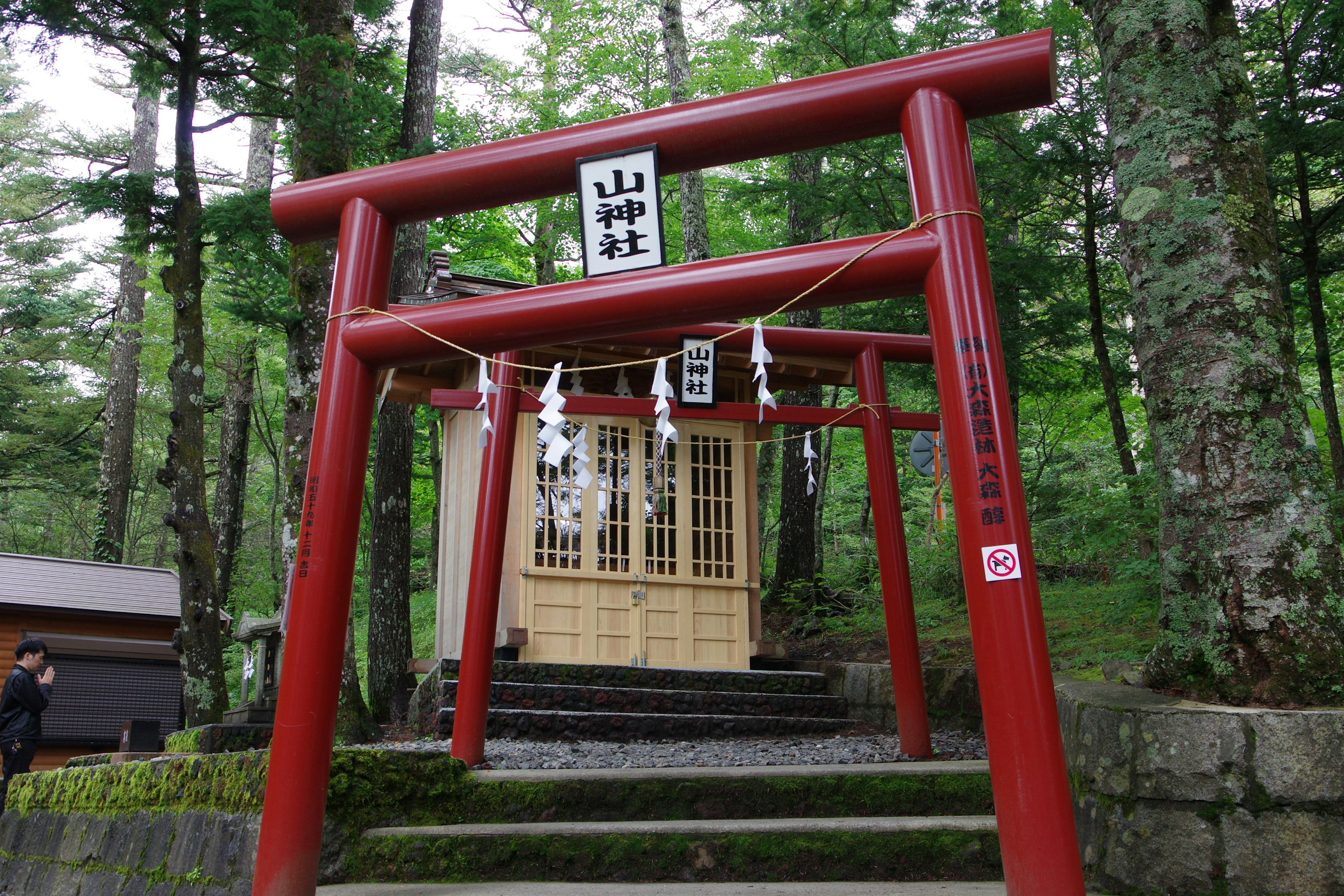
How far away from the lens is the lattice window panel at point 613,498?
8727 millimetres

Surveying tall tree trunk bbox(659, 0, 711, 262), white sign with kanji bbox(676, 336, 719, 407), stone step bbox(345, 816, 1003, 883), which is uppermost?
tall tree trunk bbox(659, 0, 711, 262)

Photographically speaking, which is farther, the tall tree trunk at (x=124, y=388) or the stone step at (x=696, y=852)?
the tall tree trunk at (x=124, y=388)

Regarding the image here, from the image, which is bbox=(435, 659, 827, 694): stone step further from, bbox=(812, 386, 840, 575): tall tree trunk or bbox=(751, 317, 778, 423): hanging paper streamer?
bbox=(751, 317, 778, 423): hanging paper streamer

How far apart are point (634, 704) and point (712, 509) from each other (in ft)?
7.61

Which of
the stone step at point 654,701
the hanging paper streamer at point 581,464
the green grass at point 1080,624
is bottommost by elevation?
the stone step at point 654,701

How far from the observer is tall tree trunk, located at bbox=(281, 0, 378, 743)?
6832mm

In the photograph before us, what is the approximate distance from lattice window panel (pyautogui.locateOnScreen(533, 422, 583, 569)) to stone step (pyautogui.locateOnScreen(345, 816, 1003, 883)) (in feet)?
14.9

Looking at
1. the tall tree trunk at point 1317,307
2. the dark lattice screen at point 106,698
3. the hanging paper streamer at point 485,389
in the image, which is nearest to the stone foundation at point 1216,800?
the hanging paper streamer at point 485,389

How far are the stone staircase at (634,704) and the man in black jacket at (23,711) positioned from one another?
115 inches

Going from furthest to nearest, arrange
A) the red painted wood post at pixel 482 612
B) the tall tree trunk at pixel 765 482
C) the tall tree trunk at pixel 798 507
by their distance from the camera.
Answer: the tall tree trunk at pixel 765 482 < the tall tree trunk at pixel 798 507 < the red painted wood post at pixel 482 612

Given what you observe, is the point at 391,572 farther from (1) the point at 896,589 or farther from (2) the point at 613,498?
(1) the point at 896,589

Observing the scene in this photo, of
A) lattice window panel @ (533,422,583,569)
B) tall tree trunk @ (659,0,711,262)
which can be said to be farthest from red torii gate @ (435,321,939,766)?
tall tree trunk @ (659,0,711,262)

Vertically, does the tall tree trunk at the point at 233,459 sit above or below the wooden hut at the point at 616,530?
above

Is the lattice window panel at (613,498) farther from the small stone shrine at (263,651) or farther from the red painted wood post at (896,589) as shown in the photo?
the red painted wood post at (896,589)
